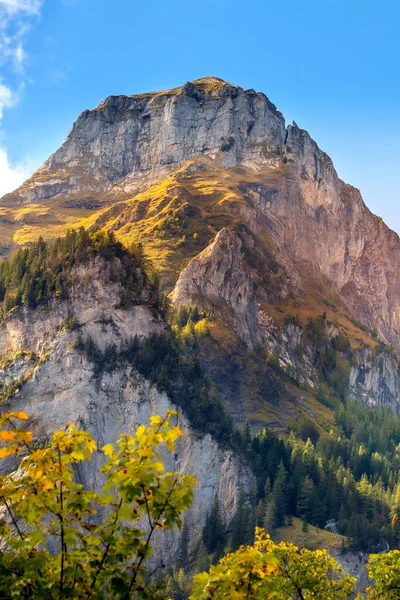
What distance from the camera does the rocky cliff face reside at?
109m

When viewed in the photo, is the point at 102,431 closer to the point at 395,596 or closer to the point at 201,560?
the point at 201,560

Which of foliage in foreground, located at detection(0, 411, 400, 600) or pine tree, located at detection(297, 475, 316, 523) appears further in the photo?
pine tree, located at detection(297, 475, 316, 523)

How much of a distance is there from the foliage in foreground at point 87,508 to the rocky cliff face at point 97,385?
9028 centimetres

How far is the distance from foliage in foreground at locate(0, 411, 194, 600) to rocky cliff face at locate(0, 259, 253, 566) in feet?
296

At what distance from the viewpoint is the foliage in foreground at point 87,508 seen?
14219mm

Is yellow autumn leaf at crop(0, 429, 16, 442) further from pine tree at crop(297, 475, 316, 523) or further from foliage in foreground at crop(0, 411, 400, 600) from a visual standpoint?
pine tree at crop(297, 475, 316, 523)

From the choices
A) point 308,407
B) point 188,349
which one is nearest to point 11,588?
point 188,349

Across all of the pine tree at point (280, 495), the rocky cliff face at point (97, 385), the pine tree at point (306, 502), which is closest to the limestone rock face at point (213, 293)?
the rocky cliff face at point (97, 385)

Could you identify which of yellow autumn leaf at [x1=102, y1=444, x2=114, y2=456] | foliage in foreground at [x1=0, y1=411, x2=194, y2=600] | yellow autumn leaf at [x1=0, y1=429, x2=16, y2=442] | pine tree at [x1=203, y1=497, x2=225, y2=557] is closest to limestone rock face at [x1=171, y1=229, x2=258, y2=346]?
pine tree at [x1=203, y1=497, x2=225, y2=557]

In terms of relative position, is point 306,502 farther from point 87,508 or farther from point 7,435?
point 7,435

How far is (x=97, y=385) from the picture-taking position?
114000mm

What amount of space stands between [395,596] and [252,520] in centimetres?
8753

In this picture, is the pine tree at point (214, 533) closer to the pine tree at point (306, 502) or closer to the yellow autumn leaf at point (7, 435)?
the pine tree at point (306, 502)

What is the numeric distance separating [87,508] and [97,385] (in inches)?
3923
